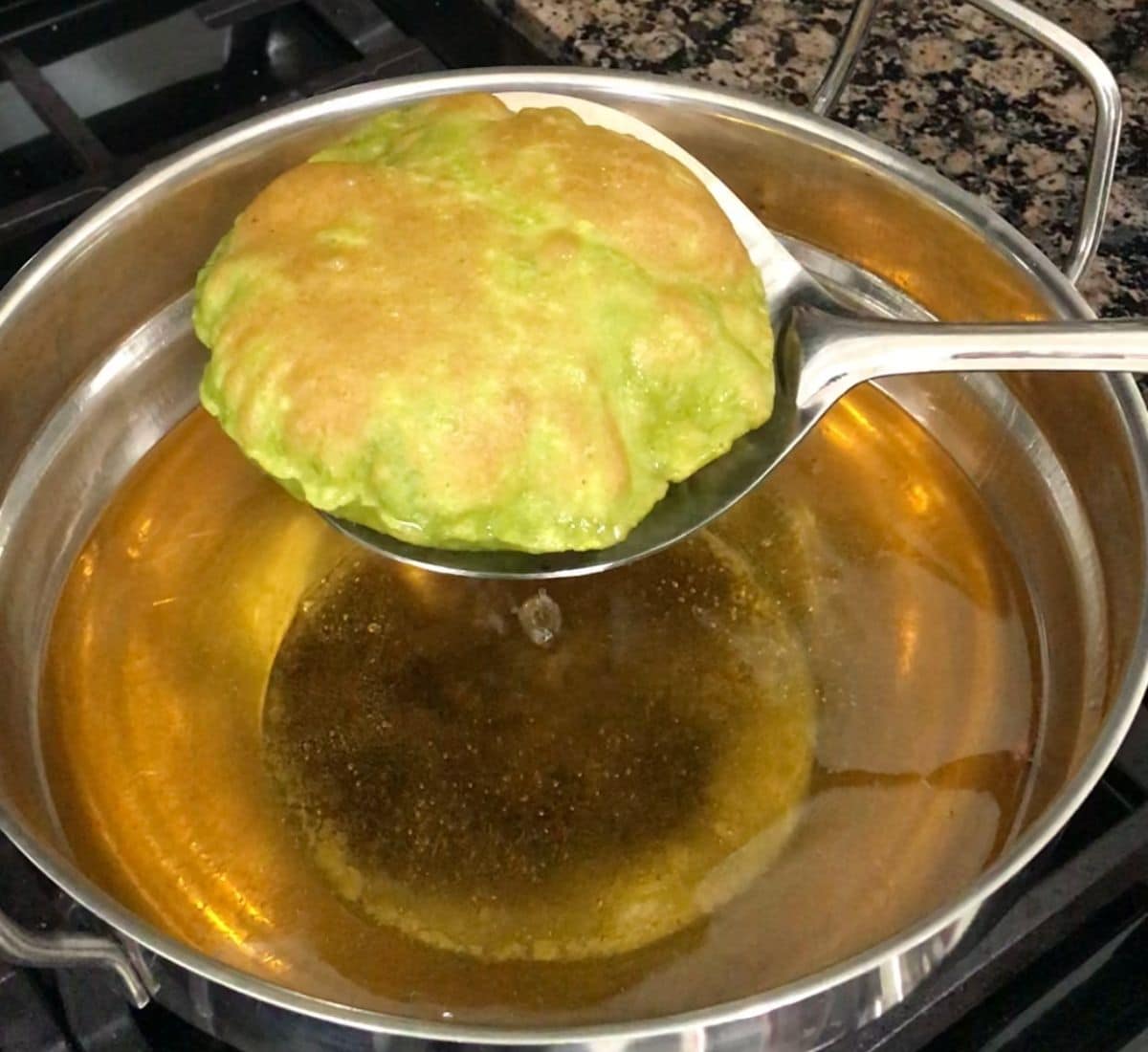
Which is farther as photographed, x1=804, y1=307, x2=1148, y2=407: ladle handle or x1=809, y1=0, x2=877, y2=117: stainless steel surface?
x1=809, y1=0, x2=877, y2=117: stainless steel surface

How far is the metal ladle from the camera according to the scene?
1.84ft

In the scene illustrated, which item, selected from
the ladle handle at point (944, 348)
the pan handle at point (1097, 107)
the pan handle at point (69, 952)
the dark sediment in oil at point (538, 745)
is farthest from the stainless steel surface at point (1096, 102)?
the pan handle at point (69, 952)

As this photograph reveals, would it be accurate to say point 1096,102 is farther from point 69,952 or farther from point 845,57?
point 69,952

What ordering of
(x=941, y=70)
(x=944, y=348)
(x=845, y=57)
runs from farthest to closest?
(x=941, y=70), (x=845, y=57), (x=944, y=348)

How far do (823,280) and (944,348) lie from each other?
254 mm

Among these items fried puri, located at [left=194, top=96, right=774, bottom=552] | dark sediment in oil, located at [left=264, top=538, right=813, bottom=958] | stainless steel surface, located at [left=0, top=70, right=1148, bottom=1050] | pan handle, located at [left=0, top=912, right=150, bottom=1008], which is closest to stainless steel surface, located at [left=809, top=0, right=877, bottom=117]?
stainless steel surface, located at [left=0, top=70, right=1148, bottom=1050]

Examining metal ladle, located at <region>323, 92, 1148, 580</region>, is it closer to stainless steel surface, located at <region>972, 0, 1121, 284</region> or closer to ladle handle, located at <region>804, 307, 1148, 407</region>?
ladle handle, located at <region>804, 307, 1148, 407</region>

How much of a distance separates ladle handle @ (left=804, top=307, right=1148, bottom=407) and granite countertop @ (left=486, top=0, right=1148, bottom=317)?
0.25 m

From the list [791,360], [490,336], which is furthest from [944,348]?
[490,336]

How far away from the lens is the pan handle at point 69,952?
1.55ft

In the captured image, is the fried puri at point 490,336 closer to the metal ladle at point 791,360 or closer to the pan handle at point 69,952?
the metal ladle at point 791,360

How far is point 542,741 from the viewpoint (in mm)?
661

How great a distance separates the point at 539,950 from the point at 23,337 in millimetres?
428

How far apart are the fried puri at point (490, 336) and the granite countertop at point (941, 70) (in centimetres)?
29
